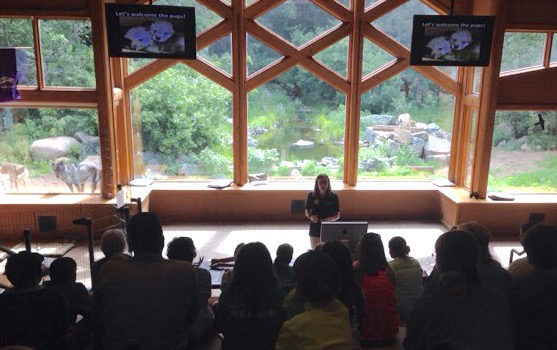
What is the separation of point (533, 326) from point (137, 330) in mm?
2124

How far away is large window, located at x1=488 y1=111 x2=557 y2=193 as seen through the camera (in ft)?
28.2

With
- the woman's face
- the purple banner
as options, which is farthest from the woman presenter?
the purple banner

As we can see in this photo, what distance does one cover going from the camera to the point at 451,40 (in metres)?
6.79

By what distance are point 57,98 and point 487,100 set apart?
685cm

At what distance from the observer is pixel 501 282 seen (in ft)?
8.65

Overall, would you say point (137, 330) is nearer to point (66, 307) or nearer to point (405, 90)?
point (66, 307)

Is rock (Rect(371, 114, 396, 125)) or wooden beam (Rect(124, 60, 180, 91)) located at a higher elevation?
wooden beam (Rect(124, 60, 180, 91))

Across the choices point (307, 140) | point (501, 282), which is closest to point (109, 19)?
point (307, 140)

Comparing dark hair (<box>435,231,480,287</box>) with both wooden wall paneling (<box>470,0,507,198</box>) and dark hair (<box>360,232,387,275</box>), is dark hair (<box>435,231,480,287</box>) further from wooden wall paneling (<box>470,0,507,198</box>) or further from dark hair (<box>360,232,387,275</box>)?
wooden wall paneling (<box>470,0,507,198</box>)

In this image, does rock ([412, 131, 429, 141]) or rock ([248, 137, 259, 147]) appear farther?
rock ([412, 131, 429, 141])

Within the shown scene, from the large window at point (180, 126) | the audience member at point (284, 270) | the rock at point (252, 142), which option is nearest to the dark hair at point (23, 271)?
the audience member at point (284, 270)

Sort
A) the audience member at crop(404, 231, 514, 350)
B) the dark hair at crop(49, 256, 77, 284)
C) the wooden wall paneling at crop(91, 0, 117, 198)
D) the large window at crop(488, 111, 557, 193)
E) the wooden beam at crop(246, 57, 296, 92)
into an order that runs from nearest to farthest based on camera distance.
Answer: the audience member at crop(404, 231, 514, 350)
the dark hair at crop(49, 256, 77, 284)
the wooden wall paneling at crop(91, 0, 117, 198)
the large window at crop(488, 111, 557, 193)
the wooden beam at crop(246, 57, 296, 92)

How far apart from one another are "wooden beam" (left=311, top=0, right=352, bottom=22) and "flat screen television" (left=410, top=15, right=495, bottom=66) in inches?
90.8

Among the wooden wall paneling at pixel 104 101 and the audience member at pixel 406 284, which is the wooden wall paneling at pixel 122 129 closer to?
the wooden wall paneling at pixel 104 101
